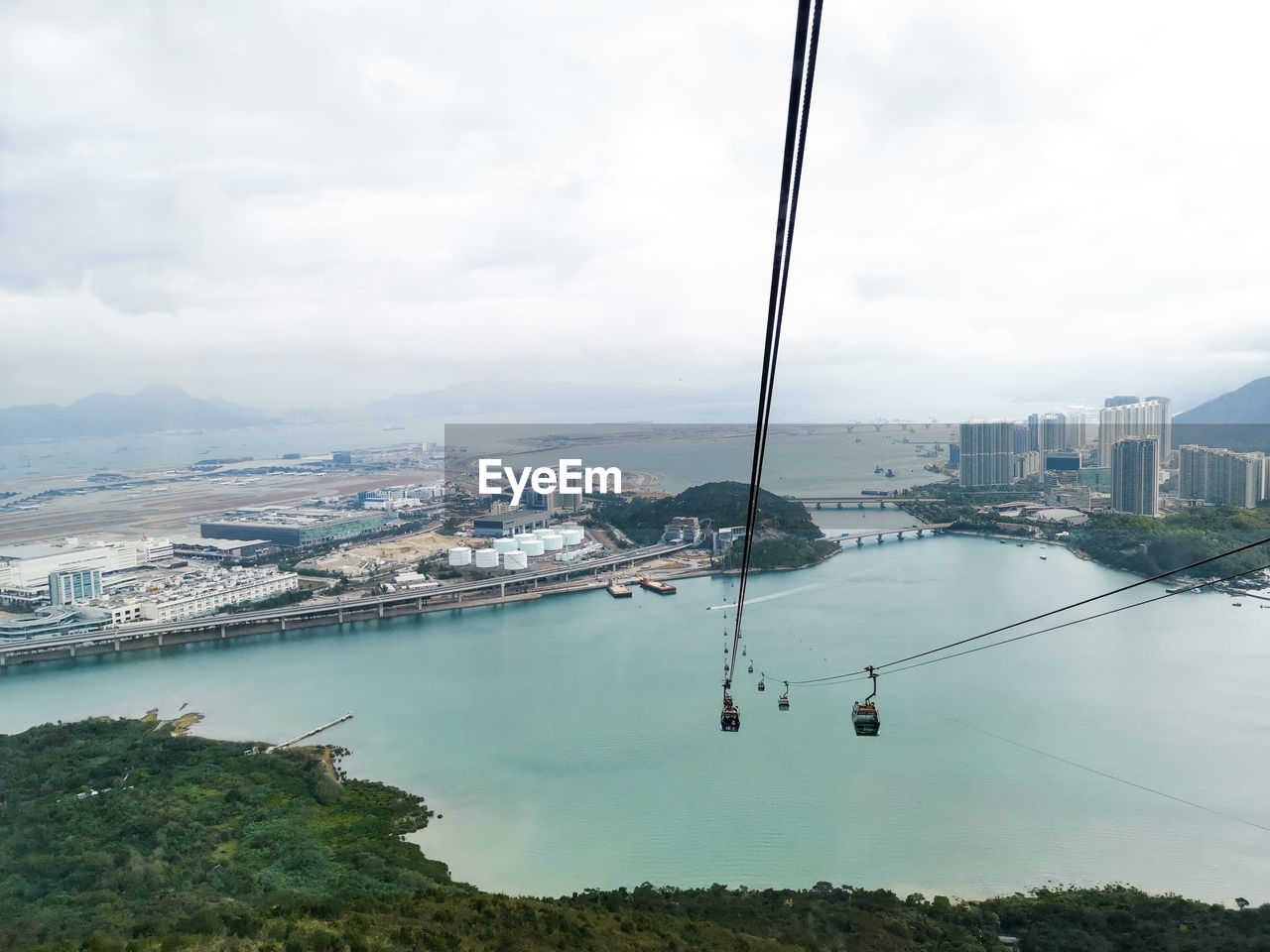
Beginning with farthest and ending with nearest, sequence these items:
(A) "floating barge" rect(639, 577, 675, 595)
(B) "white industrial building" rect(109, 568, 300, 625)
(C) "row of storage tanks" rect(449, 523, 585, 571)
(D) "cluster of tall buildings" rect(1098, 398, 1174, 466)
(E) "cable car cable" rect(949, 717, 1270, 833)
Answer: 1. (D) "cluster of tall buildings" rect(1098, 398, 1174, 466)
2. (C) "row of storage tanks" rect(449, 523, 585, 571)
3. (A) "floating barge" rect(639, 577, 675, 595)
4. (B) "white industrial building" rect(109, 568, 300, 625)
5. (E) "cable car cable" rect(949, 717, 1270, 833)

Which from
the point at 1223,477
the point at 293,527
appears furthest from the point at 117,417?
the point at 1223,477

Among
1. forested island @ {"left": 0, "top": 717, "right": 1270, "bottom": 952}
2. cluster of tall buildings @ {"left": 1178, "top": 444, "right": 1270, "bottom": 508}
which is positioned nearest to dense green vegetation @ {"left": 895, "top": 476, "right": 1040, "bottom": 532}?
cluster of tall buildings @ {"left": 1178, "top": 444, "right": 1270, "bottom": 508}

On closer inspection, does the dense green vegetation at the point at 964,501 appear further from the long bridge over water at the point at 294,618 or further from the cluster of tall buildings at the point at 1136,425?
the long bridge over water at the point at 294,618

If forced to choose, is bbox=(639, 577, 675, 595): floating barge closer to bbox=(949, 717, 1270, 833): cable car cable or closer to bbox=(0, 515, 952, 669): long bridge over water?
bbox=(0, 515, 952, 669): long bridge over water

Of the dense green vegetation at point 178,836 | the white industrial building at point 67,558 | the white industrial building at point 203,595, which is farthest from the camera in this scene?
the white industrial building at point 67,558

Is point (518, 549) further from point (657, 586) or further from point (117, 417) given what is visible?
point (117, 417)

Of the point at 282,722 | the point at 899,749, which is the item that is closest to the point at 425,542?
the point at 282,722

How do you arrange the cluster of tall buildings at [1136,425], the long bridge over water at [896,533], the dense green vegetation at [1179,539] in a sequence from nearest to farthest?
the dense green vegetation at [1179,539], the long bridge over water at [896,533], the cluster of tall buildings at [1136,425]

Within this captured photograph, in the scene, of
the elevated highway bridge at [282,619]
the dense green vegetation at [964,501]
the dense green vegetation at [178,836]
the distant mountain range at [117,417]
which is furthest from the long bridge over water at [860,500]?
the distant mountain range at [117,417]
